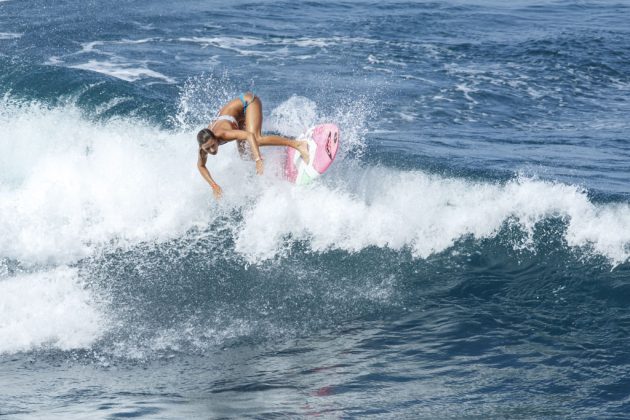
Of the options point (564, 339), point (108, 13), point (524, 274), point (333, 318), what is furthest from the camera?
point (108, 13)

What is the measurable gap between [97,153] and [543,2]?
19637mm

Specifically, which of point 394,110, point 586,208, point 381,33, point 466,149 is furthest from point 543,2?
Answer: point 586,208

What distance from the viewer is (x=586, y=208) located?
1189cm

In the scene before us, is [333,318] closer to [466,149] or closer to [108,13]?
[466,149]

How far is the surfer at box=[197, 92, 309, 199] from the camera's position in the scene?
11.2m

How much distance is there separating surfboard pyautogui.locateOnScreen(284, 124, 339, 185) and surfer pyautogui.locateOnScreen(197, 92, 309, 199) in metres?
0.13

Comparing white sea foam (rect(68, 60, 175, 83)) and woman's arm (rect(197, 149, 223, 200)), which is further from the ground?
white sea foam (rect(68, 60, 175, 83))

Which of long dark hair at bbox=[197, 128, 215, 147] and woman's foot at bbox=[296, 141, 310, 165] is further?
woman's foot at bbox=[296, 141, 310, 165]

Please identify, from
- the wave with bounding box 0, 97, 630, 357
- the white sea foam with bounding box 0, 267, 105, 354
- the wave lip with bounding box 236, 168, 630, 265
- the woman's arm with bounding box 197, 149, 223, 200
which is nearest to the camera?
the white sea foam with bounding box 0, 267, 105, 354

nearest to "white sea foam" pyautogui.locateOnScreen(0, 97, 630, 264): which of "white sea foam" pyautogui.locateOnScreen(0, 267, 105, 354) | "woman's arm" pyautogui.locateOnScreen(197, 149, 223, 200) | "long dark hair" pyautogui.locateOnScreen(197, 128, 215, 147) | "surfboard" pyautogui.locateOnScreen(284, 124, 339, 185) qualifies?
"surfboard" pyautogui.locateOnScreen(284, 124, 339, 185)

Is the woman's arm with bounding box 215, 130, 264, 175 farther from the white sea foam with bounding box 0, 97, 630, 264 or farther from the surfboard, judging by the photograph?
the white sea foam with bounding box 0, 97, 630, 264

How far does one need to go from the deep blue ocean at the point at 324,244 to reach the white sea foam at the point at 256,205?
0.04m

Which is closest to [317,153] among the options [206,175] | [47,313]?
[206,175]

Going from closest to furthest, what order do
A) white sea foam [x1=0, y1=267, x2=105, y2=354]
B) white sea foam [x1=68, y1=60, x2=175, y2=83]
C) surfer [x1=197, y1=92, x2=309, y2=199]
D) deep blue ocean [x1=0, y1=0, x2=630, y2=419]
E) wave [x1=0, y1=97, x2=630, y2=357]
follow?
deep blue ocean [x1=0, y1=0, x2=630, y2=419] → white sea foam [x1=0, y1=267, x2=105, y2=354] → wave [x1=0, y1=97, x2=630, y2=357] → surfer [x1=197, y1=92, x2=309, y2=199] → white sea foam [x1=68, y1=60, x2=175, y2=83]
